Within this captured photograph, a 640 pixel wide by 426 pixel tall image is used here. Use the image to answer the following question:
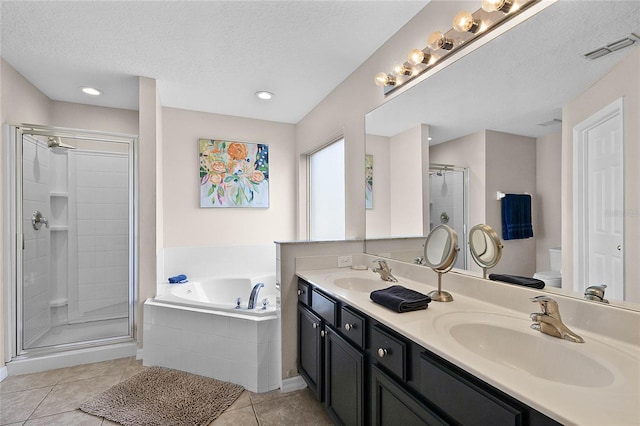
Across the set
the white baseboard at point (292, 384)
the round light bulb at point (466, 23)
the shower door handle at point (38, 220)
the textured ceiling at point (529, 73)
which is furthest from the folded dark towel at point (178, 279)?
the round light bulb at point (466, 23)

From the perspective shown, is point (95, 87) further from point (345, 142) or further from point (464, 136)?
point (464, 136)

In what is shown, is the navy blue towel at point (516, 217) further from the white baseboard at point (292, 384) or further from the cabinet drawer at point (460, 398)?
the white baseboard at point (292, 384)

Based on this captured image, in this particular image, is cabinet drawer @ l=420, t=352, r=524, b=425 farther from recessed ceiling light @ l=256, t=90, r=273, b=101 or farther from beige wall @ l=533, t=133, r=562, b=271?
recessed ceiling light @ l=256, t=90, r=273, b=101

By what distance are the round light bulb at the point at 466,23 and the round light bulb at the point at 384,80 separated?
0.58 m

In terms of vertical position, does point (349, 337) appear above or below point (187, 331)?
above

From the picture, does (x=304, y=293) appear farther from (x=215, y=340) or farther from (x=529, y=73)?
(x=529, y=73)

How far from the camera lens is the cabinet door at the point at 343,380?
4.53 feet

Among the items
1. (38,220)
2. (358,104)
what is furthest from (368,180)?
(38,220)

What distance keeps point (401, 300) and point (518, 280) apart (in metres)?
0.50

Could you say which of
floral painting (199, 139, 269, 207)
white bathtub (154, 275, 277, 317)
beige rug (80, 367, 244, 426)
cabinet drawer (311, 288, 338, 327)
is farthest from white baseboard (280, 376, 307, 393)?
floral painting (199, 139, 269, 207)

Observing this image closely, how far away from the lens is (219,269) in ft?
11.2

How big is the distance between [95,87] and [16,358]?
2345 mm

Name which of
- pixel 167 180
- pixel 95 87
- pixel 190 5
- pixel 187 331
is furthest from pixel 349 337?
pixel 95 87

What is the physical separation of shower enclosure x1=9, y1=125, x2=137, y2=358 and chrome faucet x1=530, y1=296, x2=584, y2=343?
2.94 metres
